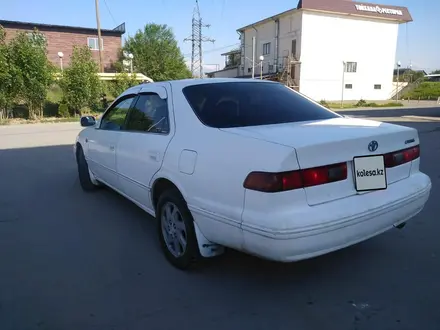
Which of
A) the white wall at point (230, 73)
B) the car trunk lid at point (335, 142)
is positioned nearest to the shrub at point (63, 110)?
the car trunk lid at point (335, 142)

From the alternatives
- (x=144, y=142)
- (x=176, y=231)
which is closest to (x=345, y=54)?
(x=144, y=142)

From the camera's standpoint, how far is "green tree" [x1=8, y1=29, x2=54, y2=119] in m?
20.0

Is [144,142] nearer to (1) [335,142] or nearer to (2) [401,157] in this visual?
(1) [335,142]

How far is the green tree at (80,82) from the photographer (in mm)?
22141

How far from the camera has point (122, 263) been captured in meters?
3.26

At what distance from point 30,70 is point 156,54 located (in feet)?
90.7

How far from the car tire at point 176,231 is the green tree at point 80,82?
69.3 ft

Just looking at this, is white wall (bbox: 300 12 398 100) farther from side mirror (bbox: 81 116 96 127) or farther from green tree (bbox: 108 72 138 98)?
side mirror (bbox: 81 116 96 127)

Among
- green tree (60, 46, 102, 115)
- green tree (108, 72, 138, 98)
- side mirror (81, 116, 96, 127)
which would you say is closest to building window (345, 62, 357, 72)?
green tree (108, 72, 138, 98)

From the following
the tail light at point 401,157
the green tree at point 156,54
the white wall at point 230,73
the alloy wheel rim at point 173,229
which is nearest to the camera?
the tail light at point 401,157

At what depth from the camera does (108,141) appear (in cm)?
429

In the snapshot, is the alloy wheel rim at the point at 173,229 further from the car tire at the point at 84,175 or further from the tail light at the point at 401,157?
the car tire at the point at 84,175

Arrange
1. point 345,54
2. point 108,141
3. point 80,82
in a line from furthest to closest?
point 345,54, point 80,82, point 108,141

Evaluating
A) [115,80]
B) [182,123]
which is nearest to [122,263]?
[182,123]
